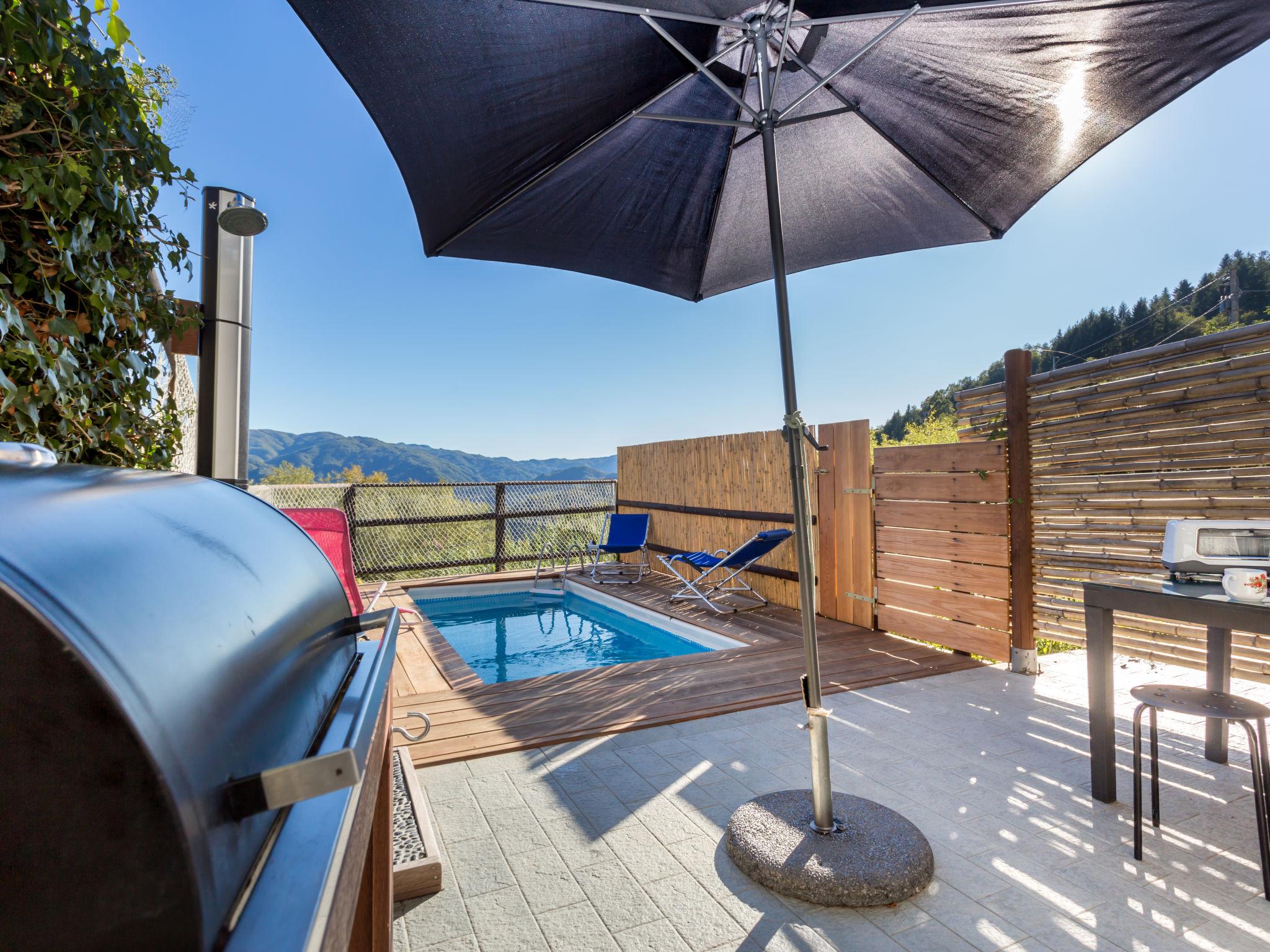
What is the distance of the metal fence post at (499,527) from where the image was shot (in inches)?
355

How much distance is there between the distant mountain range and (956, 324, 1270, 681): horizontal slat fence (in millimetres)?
38342

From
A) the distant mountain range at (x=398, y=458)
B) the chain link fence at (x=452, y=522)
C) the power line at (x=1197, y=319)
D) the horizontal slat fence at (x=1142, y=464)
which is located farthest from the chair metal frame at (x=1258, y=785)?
the power line at (x=1197, y=319)

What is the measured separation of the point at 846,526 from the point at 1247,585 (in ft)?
11.0

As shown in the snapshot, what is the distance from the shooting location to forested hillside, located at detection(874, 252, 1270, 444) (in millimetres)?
34375

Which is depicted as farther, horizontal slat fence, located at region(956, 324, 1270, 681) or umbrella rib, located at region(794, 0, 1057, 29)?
horizontal slat fence, located at region(956, 324, 1270, 681)

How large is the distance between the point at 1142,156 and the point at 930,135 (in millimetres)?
35943

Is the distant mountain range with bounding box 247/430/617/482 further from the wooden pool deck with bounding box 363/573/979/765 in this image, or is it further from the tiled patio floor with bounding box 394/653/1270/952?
the tiled patio floor with bounding box 394/653/1270/952

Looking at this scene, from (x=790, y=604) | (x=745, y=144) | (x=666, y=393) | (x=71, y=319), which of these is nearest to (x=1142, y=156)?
(x=666, y=393)

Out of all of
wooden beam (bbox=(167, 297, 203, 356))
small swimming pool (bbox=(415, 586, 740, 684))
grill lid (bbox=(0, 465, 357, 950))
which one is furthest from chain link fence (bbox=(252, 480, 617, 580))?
grill lid (bbox=(0, 465, 357, 950))

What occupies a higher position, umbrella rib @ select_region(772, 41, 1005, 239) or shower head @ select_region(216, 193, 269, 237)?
umbrella rib @ select_region(772, 41, 1005, 239)

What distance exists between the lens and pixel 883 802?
2512 millimetres

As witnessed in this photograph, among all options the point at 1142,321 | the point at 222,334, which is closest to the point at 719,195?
the point at 222,334

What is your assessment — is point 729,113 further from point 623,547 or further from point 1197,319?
point 1197,319

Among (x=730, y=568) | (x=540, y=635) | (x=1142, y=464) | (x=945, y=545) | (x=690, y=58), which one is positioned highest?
(x=690, y=58)
